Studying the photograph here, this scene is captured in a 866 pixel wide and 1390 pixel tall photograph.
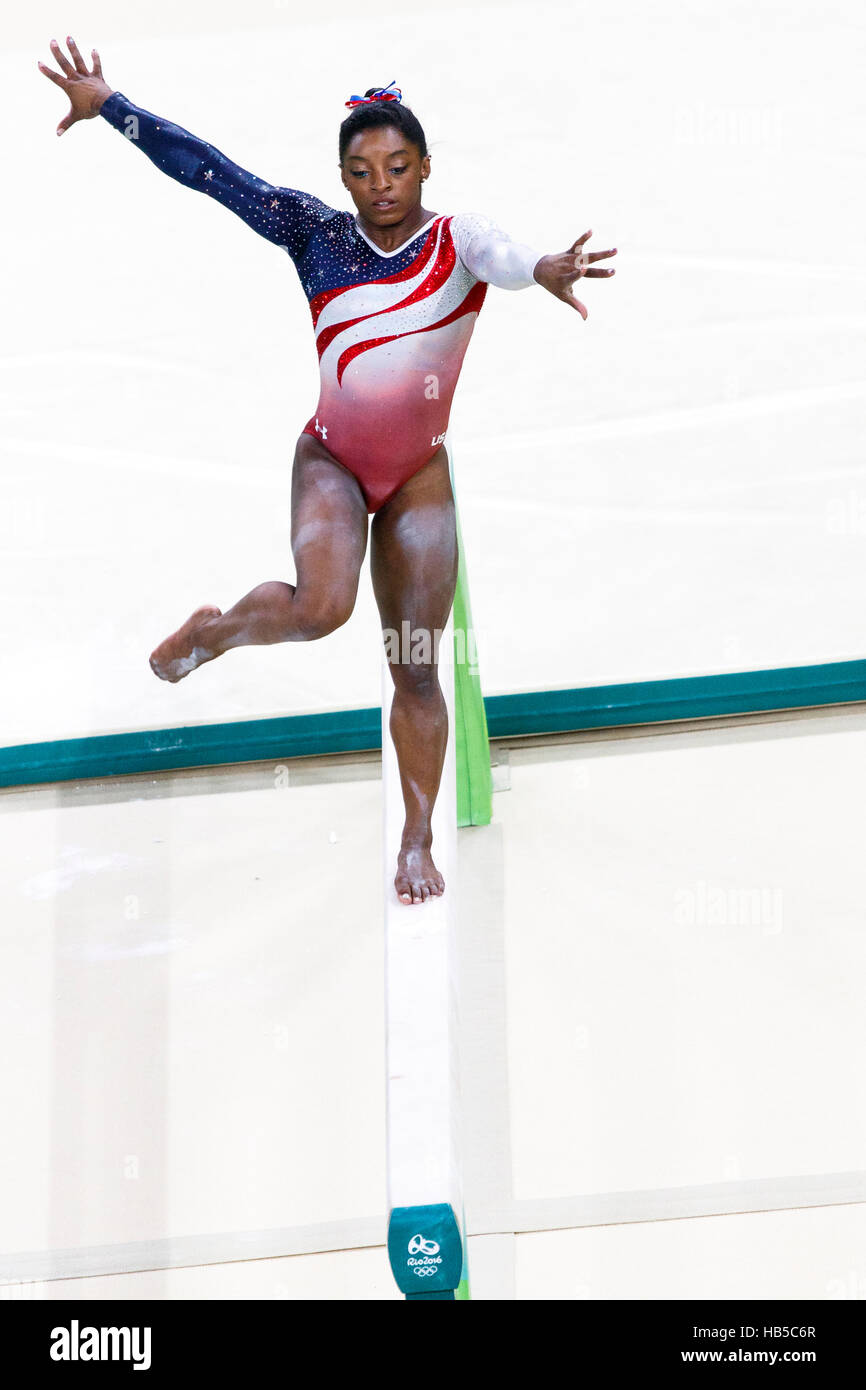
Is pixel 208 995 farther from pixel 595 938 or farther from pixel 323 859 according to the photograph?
pixel 595 938

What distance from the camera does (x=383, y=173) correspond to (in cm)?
316

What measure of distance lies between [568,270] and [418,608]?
730 millimetres

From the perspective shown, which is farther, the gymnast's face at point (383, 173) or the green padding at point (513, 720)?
the green padding at point (513, 720)

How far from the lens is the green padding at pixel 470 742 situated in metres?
4.03

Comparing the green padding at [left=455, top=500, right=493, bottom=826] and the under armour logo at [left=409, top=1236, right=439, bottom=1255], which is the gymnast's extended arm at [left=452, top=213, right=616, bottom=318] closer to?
the green padding at [left=455, top=500, right=493, bottom=826]

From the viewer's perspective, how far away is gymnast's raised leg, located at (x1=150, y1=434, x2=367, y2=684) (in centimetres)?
314

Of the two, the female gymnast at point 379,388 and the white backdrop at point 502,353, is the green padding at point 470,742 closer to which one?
the white backdrop at point 502,353

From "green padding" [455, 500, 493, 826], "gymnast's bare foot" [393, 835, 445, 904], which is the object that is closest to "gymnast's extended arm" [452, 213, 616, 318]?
"green padding" [455, 500, 493, 826]

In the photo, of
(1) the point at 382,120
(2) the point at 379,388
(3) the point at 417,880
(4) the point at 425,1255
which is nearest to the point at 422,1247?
(4) the point at 425,1255

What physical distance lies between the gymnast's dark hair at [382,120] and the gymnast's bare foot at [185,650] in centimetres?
89

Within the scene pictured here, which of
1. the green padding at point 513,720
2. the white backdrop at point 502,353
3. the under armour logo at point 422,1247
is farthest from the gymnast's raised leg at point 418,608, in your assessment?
the white backdrop at point 502,353

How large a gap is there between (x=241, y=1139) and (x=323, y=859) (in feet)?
2.51

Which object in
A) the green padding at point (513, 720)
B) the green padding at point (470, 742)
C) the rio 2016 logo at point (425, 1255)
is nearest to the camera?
the rio 2016 logo at point (425, 1255)
